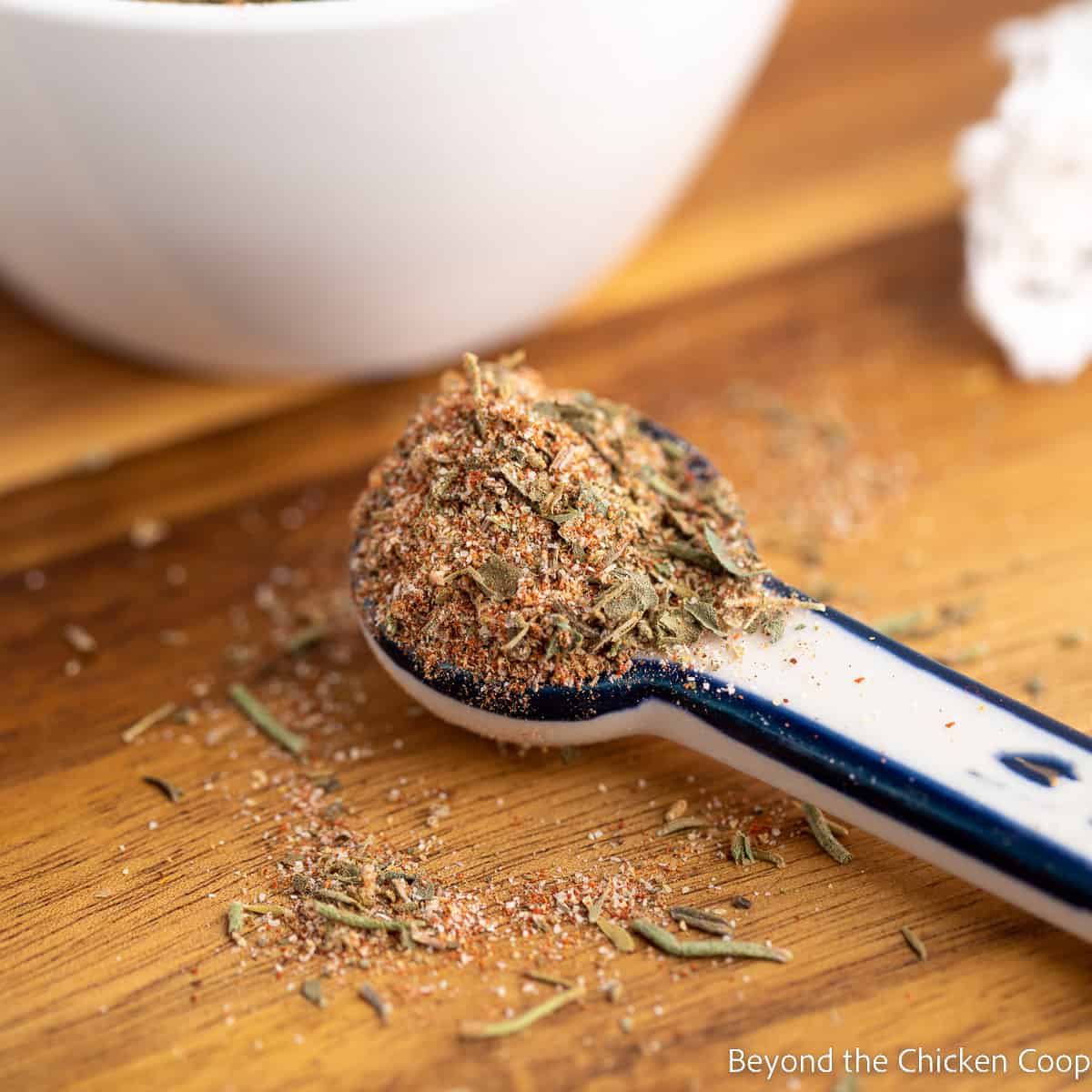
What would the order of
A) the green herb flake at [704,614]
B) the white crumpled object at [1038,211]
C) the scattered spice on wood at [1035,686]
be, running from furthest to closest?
the white crumpled object at [1038,211], the scattered spice on wood at [1035,686], the green herb flake at [704,614]

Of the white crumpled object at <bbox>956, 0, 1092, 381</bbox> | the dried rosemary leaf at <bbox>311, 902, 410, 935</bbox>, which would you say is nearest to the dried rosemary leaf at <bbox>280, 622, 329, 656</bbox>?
the dried rosemary leaf at <bbox>311, 902, 410, 935</bbox>

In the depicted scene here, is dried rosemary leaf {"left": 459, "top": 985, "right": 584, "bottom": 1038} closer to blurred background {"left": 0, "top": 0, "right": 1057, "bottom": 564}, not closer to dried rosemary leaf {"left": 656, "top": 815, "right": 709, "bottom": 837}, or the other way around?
dried rosemary leaf {"left": 656, "top": 815, "right": 709, "bottom": 837}

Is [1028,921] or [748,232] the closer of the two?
[1028,921]

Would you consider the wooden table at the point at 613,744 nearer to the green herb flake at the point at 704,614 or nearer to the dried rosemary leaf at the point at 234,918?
the dried rosemary leaf at the point at 234,918

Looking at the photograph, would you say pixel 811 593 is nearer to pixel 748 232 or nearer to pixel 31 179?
pixel 748 232

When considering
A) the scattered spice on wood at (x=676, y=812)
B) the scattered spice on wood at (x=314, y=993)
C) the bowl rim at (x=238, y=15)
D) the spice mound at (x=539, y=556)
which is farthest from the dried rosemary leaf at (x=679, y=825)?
the bowl rim at (x=238, y=15)

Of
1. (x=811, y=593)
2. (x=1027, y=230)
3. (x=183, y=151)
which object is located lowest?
(x=811, y=593)

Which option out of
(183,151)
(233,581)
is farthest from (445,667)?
(183,151)

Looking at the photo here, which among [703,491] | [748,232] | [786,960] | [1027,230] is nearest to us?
[786,960]
